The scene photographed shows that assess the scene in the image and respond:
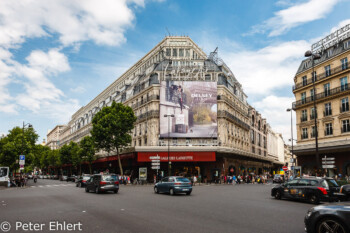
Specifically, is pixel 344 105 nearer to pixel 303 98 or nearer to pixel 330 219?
pixel 303 98

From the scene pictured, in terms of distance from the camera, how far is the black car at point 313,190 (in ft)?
51.9

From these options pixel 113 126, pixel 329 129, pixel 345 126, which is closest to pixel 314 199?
pixel 345 126

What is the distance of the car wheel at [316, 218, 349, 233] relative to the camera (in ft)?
20.7

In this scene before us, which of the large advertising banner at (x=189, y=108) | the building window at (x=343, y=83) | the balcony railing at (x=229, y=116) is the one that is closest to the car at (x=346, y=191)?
the building window at (x=343, y=83)

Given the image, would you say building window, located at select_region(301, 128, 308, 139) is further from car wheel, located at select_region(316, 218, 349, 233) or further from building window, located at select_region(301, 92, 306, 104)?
car wheel, located at select_region(316, 218, 349, 233)

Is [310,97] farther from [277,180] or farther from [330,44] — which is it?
[277,180]

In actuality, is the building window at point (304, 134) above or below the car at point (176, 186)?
above

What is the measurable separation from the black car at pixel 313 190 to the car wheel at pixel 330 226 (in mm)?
9883

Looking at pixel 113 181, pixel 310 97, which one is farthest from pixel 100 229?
pixel 310 97

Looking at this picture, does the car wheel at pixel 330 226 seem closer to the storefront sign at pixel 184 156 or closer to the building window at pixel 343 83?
the building window at pixel 343 83

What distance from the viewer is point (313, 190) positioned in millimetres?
16156

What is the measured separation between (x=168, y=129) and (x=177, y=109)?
5.51 m

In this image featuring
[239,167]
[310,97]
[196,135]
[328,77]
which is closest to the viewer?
[328,77]

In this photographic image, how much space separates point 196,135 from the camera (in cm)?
4688
